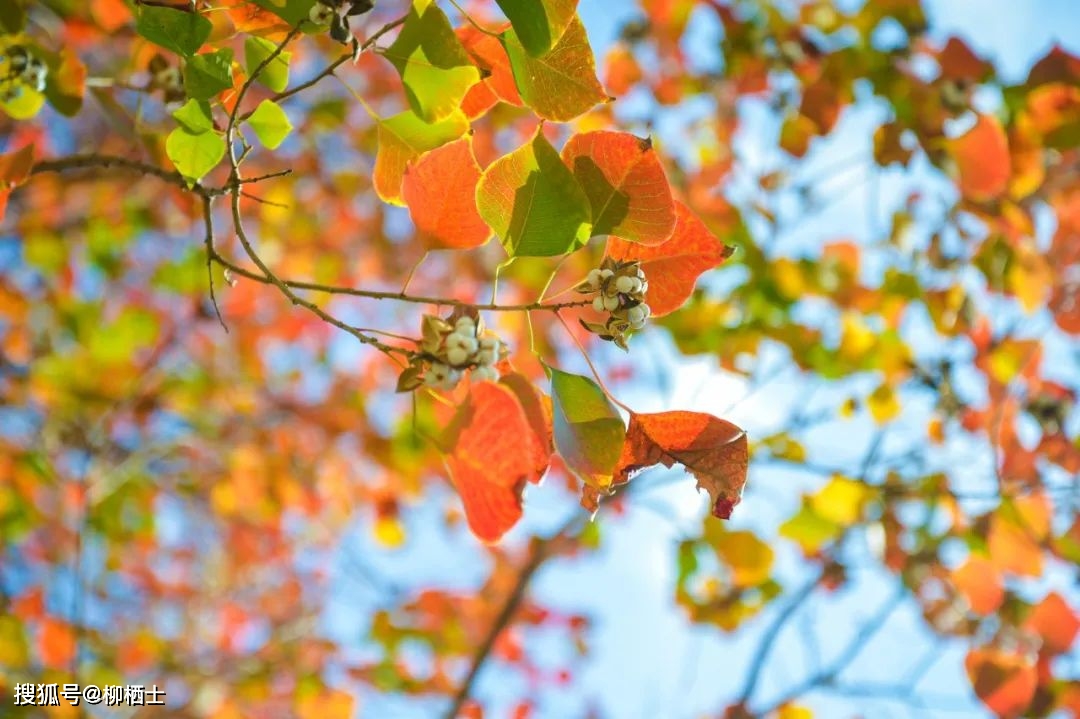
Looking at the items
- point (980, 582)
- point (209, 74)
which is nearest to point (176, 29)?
point (209, 74)

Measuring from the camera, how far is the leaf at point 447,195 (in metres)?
0.84

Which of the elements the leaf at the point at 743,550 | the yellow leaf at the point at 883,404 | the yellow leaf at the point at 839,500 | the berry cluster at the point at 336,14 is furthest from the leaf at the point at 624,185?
the yellow leaf at the point at 883,404

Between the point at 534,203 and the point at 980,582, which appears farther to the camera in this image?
the point at 980,582

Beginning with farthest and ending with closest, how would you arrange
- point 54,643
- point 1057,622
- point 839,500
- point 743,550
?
1. point 54,643
2. point 743,550
3. point 839,500
4. point 1057,622

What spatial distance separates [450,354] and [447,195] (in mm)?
197

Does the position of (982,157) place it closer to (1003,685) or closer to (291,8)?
(1003,685)

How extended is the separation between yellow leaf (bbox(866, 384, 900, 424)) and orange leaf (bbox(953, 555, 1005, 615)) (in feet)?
1.33

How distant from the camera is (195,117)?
2.57ft

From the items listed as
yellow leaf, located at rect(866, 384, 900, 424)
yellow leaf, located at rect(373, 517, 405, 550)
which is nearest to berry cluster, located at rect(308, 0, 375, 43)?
yellow leaf, located at rect(866, 384, 900, 424)

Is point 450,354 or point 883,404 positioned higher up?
point 883,404

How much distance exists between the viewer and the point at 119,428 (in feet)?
13.8

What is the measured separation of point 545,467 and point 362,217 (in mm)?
3970

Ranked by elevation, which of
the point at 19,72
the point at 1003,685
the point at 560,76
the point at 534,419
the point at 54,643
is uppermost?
the point at 54,643

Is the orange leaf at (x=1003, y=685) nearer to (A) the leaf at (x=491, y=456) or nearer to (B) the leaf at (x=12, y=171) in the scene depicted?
(A) the leaf at (x=491, y=456)
